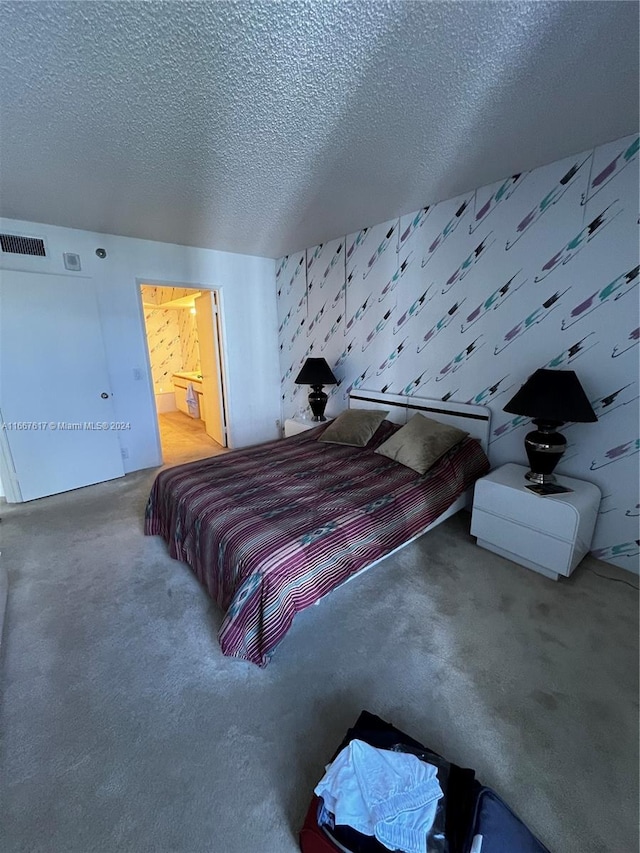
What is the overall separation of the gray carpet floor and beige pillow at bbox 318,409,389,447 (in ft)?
3.77

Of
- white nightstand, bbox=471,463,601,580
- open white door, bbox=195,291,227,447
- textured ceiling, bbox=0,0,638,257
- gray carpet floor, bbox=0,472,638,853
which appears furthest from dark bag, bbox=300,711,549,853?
open white door, bbox=195,291,227,447

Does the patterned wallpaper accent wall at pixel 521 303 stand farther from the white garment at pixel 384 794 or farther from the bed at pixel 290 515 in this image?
the white garment at pixel 384 794

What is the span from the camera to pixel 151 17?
1152mm

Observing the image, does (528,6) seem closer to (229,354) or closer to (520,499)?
(520,499)

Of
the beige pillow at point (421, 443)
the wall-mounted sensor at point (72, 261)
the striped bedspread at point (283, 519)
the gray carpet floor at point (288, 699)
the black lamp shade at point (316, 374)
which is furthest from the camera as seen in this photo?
the black lamp shade at point (316, 374)

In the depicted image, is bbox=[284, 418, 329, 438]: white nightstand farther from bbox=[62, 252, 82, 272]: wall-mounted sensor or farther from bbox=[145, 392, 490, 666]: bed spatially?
bbox=[62, 252, 82, 272]: wall-mounted sensor

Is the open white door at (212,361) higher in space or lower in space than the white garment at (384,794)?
higher

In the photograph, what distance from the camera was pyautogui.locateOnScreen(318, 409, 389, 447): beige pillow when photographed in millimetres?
3072

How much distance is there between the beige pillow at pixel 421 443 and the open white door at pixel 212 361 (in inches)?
98.1

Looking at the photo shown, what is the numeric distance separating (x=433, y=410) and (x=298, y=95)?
2.30 m

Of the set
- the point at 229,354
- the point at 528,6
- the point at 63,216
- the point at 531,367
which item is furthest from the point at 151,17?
the point at 229,354

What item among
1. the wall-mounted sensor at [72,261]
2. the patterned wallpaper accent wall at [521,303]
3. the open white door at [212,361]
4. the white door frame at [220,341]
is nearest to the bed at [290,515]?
the patterned wallpaper accent wall at [521,303]

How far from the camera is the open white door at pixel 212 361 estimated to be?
4.27 m

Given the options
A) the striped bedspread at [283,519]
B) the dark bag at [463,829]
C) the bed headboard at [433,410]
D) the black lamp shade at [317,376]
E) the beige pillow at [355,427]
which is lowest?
the dark bag at [463,829]
